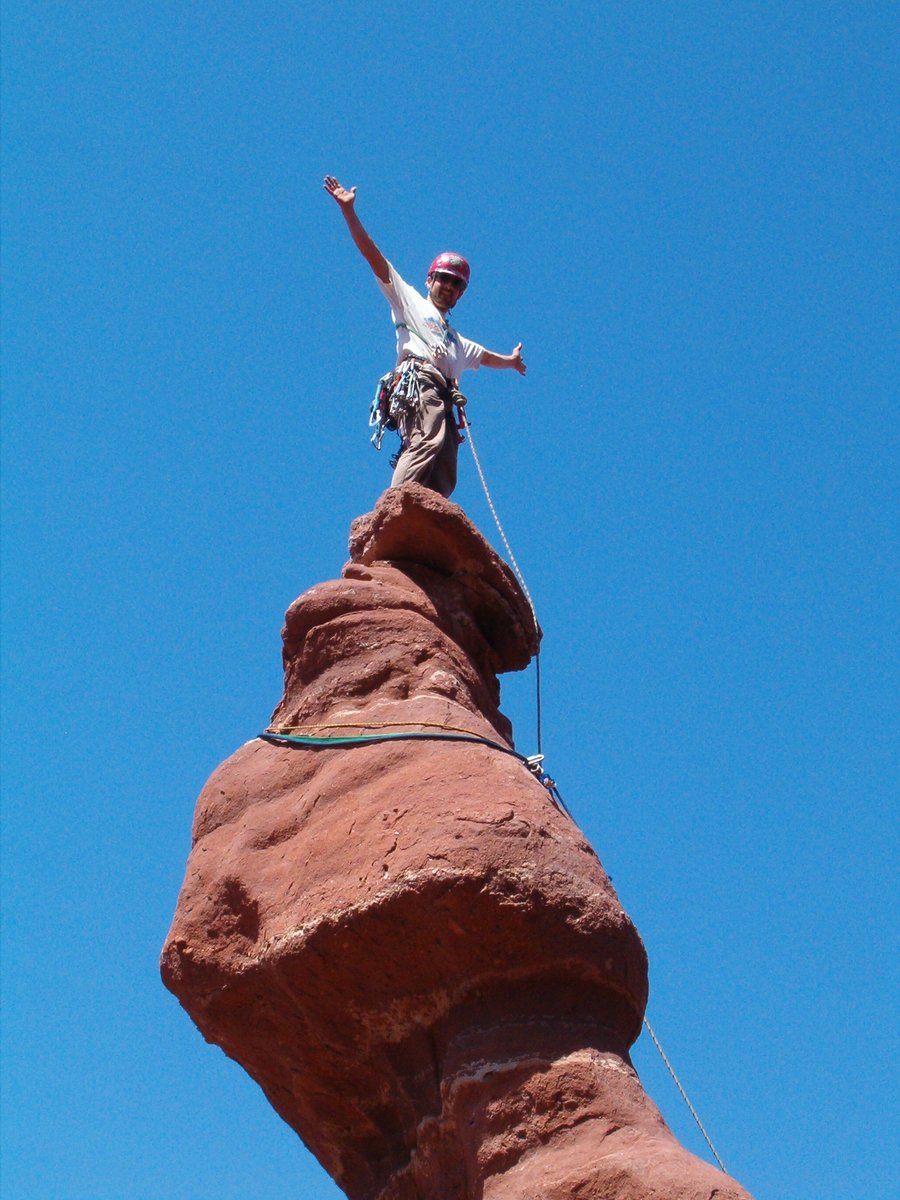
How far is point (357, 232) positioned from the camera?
11.1 meters

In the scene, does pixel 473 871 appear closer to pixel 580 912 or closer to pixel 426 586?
pixel 580 912

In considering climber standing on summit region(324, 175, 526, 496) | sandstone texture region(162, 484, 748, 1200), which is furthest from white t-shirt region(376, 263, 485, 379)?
sandstone texture region(162, 484, 748, 1200)

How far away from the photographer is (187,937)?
8070mm

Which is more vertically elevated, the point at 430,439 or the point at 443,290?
the point at 443,290

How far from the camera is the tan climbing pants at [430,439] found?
10719 mm

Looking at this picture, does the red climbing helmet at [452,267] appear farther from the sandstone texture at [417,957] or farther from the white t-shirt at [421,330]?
the sandstone texture at [417,957]

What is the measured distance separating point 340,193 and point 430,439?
1933 mm

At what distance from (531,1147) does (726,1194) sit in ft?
3.03

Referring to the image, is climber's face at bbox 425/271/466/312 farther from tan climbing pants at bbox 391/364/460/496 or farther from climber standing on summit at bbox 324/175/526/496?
tan climbing pants at bbox 391/364/460/496

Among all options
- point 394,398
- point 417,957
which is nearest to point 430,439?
point 394,398

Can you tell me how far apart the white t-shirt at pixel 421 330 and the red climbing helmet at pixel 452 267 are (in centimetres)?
29

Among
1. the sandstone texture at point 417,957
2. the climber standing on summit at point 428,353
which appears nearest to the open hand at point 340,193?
the climber standing on summit at point 428,353

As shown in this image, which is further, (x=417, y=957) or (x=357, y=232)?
(x=357, y=232)

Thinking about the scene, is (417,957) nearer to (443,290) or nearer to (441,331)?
(441,331)
